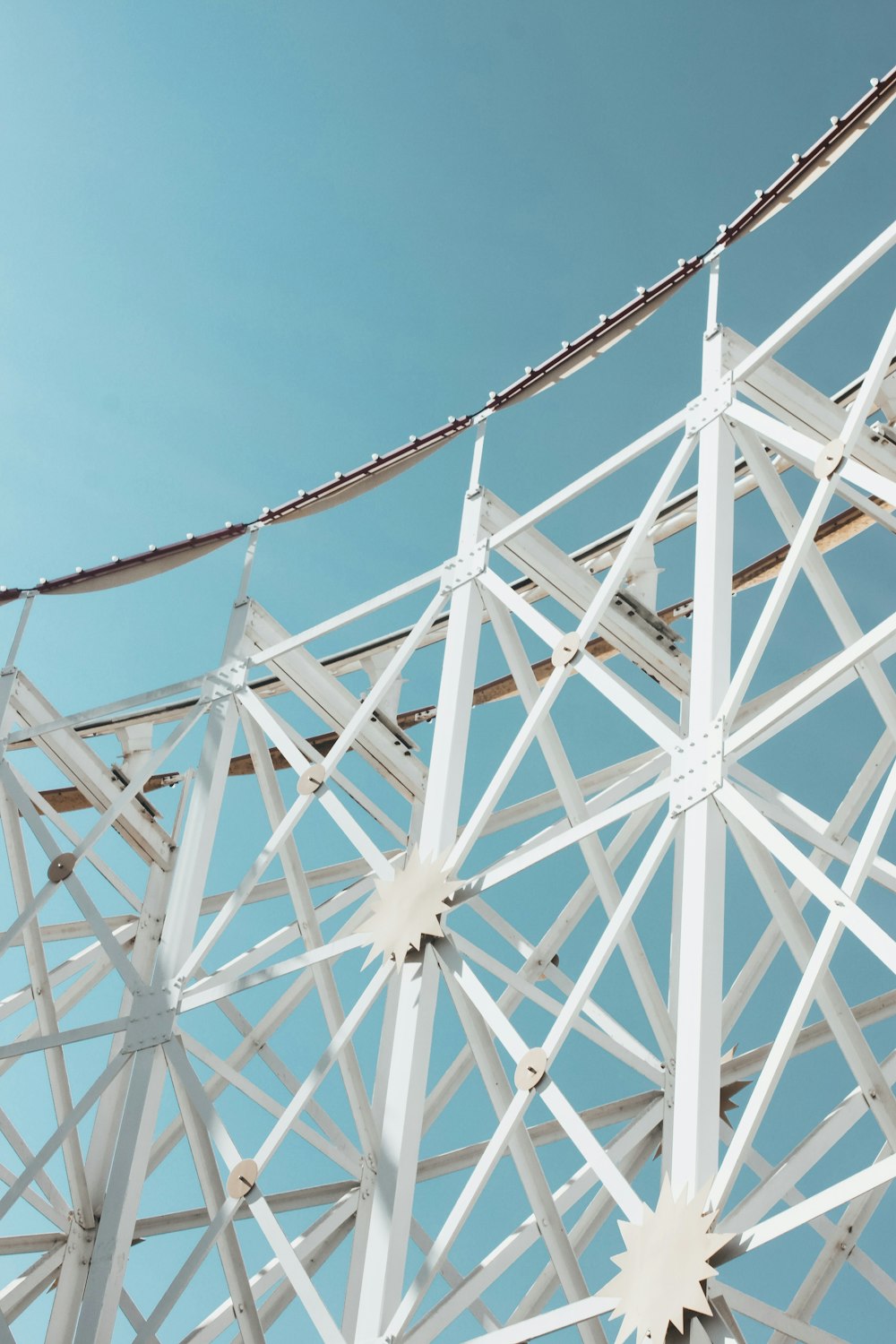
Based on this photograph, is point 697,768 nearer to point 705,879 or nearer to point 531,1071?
point 705,879

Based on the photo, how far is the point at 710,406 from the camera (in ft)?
35.0

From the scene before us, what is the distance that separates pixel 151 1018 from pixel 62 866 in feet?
5.64

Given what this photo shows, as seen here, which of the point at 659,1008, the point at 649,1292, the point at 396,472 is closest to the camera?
the point at 649,1292

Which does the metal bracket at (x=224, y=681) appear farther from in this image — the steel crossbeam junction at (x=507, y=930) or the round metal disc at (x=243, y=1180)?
the round metal disc at (x=243, y=1180)

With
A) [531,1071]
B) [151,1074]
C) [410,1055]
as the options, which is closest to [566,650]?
[410,1055]

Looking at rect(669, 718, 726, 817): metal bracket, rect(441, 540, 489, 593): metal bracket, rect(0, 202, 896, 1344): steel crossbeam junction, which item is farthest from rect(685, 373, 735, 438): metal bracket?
rect(669, 718, 726, 817): metal bracket

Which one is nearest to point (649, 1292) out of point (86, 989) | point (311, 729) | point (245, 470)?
point (86, 989)

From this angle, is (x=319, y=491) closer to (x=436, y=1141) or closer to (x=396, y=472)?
(x=396, y=472)

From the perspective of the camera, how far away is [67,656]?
147 feet

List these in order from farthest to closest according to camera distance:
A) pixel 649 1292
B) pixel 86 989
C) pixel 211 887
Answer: pixel 211 887, pixel 86 989, pixel 649 1292

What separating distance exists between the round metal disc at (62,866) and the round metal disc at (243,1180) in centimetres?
334

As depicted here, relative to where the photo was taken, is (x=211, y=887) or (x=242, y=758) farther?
(x=211, y=887)

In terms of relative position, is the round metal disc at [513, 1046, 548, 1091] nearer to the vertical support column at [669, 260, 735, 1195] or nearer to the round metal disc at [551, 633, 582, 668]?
the vertical support column at [669, 260, 735, 1195]

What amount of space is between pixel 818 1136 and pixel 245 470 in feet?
109
